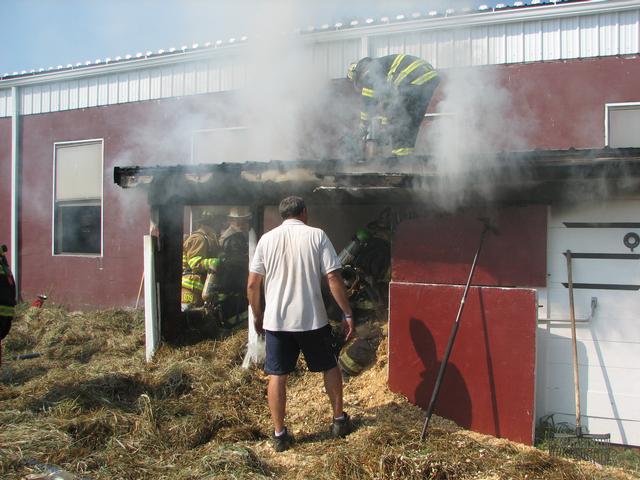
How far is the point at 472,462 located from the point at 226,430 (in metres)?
1.79

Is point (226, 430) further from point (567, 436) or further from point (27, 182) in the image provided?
point (27, 182)

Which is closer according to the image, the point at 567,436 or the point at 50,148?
the point at 567,436

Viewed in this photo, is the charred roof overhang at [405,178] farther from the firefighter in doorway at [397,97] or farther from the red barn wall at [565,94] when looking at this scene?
the red barn wall at [565,94]

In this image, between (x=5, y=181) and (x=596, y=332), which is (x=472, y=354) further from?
(x=5, y=181)

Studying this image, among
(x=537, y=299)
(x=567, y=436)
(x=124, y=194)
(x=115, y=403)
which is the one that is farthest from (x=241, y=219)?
Result: (x=567, y=436)

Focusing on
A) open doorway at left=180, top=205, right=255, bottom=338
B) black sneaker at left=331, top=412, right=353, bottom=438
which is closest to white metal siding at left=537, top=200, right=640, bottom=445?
black sneaker at left=331, top=412, right=353, bottom=438

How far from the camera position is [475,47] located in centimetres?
665

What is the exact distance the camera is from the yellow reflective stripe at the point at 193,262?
6879mm

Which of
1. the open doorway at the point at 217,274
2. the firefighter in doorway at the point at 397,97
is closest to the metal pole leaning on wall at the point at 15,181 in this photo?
the open doorway at the point at 217,274

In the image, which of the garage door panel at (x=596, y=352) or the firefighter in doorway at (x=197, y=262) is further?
the firefighter in doorway at (x=197, y=262)

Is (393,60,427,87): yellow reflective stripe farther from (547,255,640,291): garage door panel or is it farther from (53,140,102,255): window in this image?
(53,140,102,255): window

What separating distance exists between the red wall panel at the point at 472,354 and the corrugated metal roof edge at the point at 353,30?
407 centimetres

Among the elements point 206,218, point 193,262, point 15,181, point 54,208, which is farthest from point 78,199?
point 193,262

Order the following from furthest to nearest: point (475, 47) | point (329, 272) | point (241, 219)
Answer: point (241, 219)
point (475, 47)
point (329, 272)
